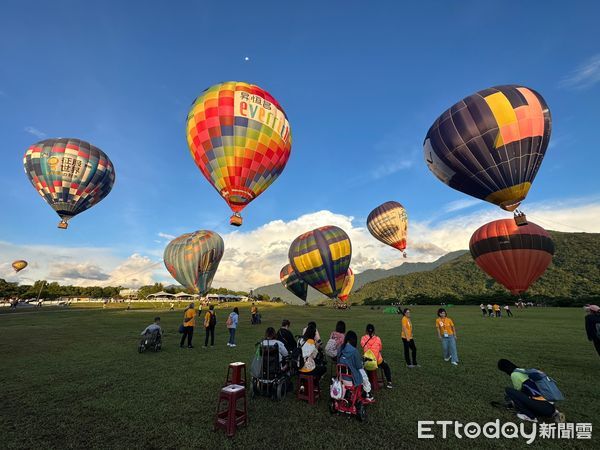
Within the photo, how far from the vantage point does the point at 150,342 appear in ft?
39.7

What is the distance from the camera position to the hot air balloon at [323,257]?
34.9 meters

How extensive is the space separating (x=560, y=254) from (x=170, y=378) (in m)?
96.7

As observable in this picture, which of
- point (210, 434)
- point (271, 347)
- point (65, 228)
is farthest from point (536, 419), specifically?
point (65, 228)

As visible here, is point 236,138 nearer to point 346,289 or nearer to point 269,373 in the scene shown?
point 269,373

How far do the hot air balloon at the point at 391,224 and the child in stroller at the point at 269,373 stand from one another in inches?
1678

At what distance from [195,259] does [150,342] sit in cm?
3557

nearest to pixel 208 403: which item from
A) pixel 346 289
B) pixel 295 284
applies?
pixel 346 289

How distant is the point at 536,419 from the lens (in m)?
5.37

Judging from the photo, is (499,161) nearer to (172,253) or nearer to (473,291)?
(172,253)

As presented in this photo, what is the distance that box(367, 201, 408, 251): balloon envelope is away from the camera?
4641 cm

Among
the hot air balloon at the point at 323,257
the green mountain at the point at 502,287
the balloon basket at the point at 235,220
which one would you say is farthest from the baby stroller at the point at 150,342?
the green mountain at the point at 502,287

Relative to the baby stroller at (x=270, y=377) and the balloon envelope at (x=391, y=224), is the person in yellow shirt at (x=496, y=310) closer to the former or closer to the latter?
the balloon envelope at (x=391, y=224)

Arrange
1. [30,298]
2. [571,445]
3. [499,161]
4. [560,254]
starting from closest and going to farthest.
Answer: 1. [571,445]
2. [499,161]
3. [560,254]
4. [30,298]

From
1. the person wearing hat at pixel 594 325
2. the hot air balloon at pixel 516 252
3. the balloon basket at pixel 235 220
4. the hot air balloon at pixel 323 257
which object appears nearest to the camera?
the person wearing hat at pixel 594 325
